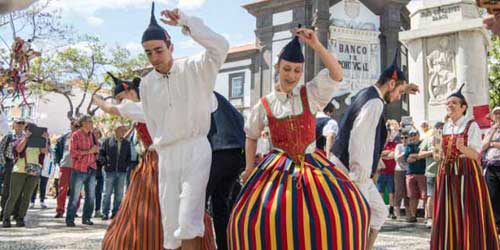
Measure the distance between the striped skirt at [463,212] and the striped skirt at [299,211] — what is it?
89.6 inches

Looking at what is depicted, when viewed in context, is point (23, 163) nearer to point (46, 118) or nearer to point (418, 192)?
point (418, 192)

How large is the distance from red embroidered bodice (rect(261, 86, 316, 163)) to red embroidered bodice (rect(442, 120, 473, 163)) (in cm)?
239

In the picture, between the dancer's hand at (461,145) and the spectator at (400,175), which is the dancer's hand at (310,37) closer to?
the dancer's hand at (461,145)

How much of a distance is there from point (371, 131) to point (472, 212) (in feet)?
4.88

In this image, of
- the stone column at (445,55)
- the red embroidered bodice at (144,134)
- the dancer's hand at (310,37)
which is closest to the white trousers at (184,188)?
the dancer's hand at (310,37)

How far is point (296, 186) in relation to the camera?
120 inches

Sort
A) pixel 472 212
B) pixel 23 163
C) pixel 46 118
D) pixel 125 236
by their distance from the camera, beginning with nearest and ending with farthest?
pixel 125 236 < pixel 472 212 < pixel 23 163 < pixel 46 118

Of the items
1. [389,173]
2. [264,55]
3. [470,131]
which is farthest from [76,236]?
[264,55]

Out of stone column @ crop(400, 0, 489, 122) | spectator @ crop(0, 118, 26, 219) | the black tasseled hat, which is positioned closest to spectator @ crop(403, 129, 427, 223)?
stone column @ crop(400, 0, 489, 122)

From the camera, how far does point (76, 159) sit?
30.0ft

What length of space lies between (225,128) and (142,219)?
1.00m

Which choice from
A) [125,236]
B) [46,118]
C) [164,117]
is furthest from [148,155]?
[46,118]

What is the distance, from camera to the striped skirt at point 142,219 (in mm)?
4031

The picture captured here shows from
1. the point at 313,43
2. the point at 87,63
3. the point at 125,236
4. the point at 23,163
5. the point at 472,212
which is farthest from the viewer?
the point at 87,63
